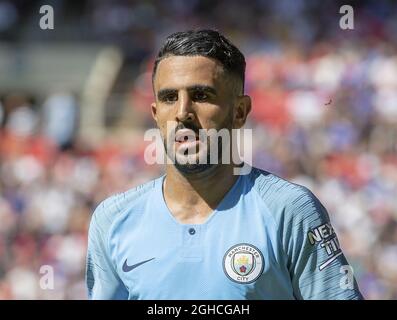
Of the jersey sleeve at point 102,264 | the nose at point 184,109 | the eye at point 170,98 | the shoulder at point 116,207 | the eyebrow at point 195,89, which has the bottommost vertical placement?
the jersey sleeve at point 102,264

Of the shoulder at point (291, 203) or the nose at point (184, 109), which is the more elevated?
the nose at point (184, 109)

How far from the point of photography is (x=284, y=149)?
11398 millimetres

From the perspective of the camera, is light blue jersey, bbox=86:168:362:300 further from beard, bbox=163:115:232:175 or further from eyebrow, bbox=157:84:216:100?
eyebrow, bbox=157:84:216:100

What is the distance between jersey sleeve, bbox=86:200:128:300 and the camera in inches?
128

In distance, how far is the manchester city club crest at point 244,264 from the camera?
305 cm

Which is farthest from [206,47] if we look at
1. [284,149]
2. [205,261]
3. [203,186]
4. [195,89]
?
[284,149]

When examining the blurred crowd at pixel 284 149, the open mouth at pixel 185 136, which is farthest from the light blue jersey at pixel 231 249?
the blurred crowd at pixel 284 149

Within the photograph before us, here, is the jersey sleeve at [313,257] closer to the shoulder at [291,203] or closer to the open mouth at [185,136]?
the shoulder at [291,203]

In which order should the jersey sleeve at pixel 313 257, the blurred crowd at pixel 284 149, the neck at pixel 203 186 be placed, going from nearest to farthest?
the jersey sleeve at pixel 313 257 → the neck at pixel 203 186 → the blurred crowd at pixel 284 149

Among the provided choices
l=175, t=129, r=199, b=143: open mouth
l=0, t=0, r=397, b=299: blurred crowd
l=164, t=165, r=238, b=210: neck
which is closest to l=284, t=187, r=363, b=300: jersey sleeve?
l=164, t=165, r=238, b=210: neck

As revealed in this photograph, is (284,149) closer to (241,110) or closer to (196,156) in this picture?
(241,110)

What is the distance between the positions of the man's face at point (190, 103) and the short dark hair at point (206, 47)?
18 millimetres

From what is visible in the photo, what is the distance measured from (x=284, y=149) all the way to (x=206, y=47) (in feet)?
27.3

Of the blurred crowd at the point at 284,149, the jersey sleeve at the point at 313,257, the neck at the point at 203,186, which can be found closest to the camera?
the jersey sleeve at the point at 313,257
